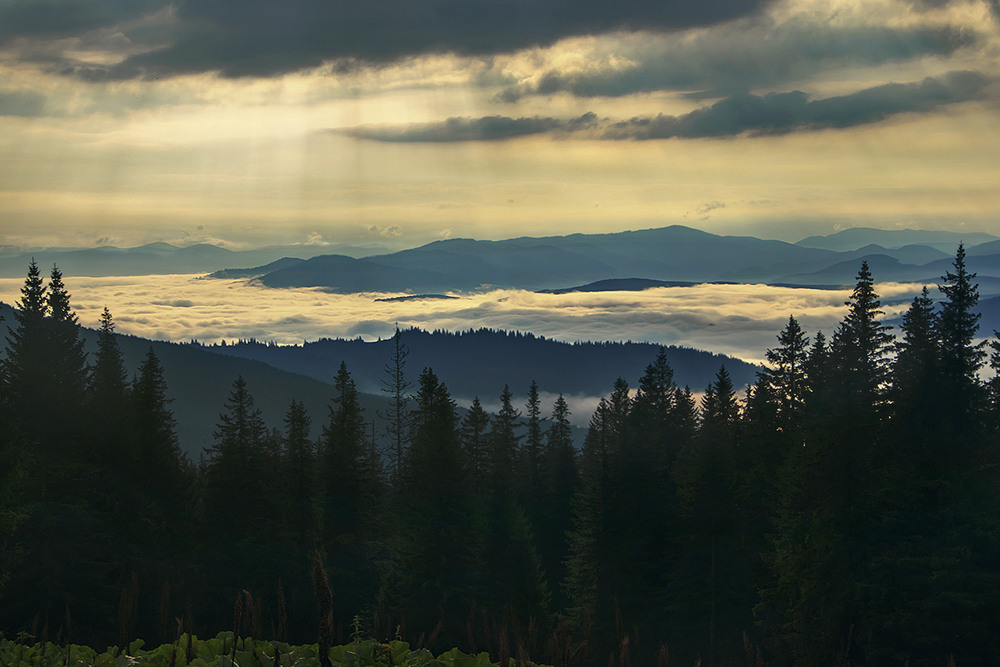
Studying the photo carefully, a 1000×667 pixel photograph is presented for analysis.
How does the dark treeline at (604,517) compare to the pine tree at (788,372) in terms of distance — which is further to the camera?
the pine tree at (788,372)

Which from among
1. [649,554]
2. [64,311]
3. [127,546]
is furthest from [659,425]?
[64,311]

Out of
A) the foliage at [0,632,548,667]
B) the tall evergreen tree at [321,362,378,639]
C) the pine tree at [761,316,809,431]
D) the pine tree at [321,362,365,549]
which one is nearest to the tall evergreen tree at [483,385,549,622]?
the tall evergreen tree at [321,362,378,639]

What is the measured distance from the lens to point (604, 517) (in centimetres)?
4084

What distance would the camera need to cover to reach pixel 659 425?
159ft

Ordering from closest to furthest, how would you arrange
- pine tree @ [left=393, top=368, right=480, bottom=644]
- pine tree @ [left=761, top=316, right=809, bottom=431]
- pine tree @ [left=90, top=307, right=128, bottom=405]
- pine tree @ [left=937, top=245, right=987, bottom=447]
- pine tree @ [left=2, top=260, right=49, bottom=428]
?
pine tree @ [left=937, top=245, right=987, bottom=447], pine tree @ [left=393, top=368, right=480, bottom=644], pine tree @ [left=2, top=260, right=49, bottom=428], pine tree @ [left=90, top=307, right=128, bottom=405], pine tree @ [left=761, top=316, right=809, bottom=431]

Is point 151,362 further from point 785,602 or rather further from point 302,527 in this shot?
point 785,602

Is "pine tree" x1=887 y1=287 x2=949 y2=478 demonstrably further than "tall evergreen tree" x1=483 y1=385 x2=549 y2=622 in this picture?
No

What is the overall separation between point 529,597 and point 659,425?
1554 centimetres

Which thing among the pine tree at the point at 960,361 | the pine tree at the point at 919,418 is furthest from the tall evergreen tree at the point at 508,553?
the pine tree at the point at 960,361

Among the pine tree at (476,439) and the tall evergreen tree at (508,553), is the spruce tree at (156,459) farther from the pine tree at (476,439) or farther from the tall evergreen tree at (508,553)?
the pine tree at (476,439)

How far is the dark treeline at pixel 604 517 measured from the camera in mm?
23031

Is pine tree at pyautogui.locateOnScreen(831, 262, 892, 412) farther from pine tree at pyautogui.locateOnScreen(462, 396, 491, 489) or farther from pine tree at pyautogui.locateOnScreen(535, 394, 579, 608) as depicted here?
pine tree at pyautogui.locateOnScreen(535, 394, 579, 608)

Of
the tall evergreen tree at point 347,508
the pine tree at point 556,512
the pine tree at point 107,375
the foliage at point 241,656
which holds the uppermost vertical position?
the pine tree at point 107,375

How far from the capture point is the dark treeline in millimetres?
23031
